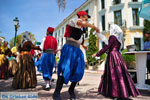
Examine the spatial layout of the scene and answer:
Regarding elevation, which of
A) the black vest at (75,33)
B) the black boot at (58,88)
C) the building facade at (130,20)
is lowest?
the black boot at (58,88)

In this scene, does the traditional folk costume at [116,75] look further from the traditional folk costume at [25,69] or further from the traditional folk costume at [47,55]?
the traditional folk costume at [25,69]

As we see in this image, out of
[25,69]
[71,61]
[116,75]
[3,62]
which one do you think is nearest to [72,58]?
[71,61]

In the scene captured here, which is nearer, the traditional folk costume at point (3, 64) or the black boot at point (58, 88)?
the black boot at point (58, 88)

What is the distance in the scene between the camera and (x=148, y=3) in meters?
4.07

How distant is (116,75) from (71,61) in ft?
3.92

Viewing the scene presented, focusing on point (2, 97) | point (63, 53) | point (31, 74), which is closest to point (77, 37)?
point (63, 53)

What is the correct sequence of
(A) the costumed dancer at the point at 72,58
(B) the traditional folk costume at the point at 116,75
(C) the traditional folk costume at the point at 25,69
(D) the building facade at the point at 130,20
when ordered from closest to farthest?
(A) the costumed dancer at the point at 72,58 < (B) the traditional folk costume at the point at 116,75 < (C) the traditional folk costume at the point at 25,69 < (D) the building facade at the point at 130,20

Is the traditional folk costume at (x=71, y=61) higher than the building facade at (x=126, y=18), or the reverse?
the building facade at (x=126, y=18)

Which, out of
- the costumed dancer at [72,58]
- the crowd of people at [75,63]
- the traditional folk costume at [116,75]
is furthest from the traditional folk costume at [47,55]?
the traditional folk costume at [116,75]

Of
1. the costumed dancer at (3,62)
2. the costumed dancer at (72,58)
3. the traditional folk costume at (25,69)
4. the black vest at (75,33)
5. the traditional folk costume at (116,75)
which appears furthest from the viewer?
the costumed dancer at (3,62)

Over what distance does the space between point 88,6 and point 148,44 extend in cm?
1752

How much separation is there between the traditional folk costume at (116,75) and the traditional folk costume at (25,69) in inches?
91.4

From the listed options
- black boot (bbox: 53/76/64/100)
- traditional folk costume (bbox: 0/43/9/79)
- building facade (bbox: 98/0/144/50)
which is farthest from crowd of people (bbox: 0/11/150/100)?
building facade (bbox: 98/0/144/50)

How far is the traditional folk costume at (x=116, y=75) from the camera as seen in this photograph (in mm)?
2909
